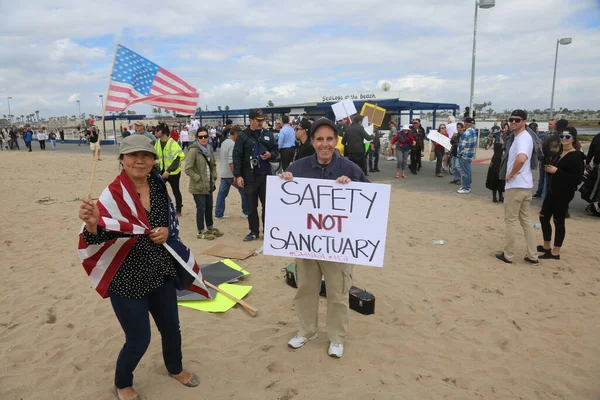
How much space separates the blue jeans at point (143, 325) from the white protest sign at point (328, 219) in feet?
3.18

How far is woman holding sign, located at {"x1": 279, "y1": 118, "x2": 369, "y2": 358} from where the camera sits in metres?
3.01

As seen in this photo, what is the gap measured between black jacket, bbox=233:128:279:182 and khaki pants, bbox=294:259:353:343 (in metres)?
2.97

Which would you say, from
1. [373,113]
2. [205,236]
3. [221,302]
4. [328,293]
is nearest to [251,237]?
[205,236]

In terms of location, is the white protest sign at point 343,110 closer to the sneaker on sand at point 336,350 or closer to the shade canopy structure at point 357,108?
the sneaker on sand at point 336,350

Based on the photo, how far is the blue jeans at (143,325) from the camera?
248cm

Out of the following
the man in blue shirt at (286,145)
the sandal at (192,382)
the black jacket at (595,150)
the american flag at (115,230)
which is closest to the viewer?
the american flag at (115,230)

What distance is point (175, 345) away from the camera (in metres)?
2.83

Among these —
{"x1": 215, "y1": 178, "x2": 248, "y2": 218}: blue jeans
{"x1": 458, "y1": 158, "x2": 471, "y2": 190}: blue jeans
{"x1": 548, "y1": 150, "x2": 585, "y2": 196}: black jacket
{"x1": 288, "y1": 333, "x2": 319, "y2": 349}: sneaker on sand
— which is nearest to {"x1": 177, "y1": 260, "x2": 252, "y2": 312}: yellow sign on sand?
{"x1": 288, "y1": 333, "x2": 319, "y2": 349}: sneaker on sand

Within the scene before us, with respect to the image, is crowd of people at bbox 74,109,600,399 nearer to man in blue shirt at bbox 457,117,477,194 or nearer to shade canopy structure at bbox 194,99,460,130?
man in blue shirt at bbox 457,117,477,194

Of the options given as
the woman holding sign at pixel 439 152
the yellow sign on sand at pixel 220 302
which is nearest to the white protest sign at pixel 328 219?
the yellow sign on sand at pixel 220 302

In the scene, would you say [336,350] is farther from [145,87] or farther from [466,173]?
[466,173]

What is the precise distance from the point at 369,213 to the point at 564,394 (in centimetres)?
197

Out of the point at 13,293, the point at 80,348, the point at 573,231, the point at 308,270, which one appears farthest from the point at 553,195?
the point at 13,293

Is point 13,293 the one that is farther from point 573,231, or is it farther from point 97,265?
point 573,231
